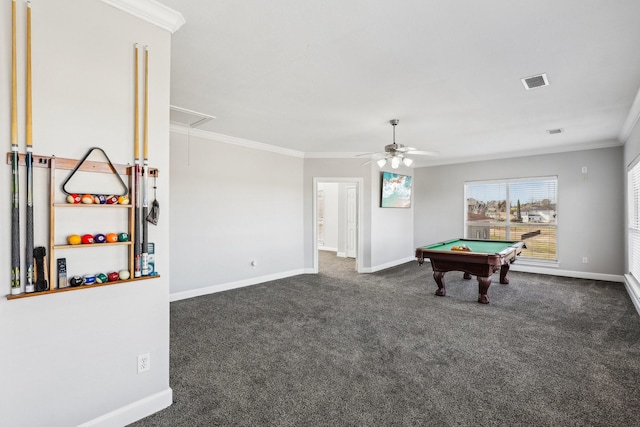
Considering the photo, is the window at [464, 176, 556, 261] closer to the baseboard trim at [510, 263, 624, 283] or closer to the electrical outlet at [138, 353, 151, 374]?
the baseboard trim at [510, 263, 624, 283]

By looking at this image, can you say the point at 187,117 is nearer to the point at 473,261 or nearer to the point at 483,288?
the point at 473,261

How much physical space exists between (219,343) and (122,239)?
162 cm

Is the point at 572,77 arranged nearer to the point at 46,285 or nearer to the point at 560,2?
the point at 560,2

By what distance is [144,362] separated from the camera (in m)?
1.91

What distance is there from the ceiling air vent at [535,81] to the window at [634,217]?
2.36 metres

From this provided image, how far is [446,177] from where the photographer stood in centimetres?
742

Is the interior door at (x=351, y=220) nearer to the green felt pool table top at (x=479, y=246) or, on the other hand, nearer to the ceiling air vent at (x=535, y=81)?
the green felt pool table top at (x=479, y=246)

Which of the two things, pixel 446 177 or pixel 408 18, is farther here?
pixel 446 177

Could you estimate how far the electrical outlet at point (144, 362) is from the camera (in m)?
1.90

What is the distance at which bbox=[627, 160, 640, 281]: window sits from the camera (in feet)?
14.1

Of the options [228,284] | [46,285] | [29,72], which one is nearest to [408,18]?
[29,72]

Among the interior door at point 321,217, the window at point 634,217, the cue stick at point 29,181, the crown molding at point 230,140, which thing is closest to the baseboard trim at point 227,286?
the crown molding at point 230,140

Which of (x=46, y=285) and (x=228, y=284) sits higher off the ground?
(x=46, y=285)

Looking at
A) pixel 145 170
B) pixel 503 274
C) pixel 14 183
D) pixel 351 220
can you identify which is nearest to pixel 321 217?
pixel 351 220
